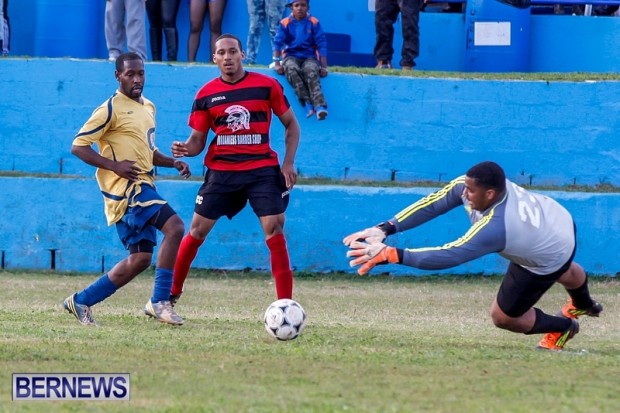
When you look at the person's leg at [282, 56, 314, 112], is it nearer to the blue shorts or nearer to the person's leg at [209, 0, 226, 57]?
the person's leg at [209, 0, 226, 57]

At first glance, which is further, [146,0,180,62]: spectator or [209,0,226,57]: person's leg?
[209,0,226,57]: person's leg

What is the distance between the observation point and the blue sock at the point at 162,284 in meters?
9.57

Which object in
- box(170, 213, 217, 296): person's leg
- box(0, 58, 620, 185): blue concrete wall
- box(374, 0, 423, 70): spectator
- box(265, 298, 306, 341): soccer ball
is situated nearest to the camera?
box(265, 298, 306, 341): soccer ball

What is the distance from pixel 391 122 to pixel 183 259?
614 centimetres

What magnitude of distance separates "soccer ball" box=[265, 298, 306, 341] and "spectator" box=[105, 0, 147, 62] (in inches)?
336

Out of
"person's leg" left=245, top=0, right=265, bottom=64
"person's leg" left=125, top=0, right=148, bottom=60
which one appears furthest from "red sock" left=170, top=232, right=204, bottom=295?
"person's leg" left=245, top=0, right=265, bottom=64

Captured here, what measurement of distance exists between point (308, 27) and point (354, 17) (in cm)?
315

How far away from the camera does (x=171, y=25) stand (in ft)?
57.1

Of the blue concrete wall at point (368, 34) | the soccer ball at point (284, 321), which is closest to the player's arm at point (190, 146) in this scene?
the soccer ball at point (284, 321)

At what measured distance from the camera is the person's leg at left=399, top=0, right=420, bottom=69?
1641 centimetres

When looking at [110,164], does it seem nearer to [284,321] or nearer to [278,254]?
[278,254]

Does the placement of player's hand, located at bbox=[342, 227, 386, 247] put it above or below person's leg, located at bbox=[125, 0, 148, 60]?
below

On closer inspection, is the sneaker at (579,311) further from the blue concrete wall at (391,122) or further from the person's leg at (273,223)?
the blue concrete wall at (391,122)

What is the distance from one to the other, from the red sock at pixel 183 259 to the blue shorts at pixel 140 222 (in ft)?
1.61
